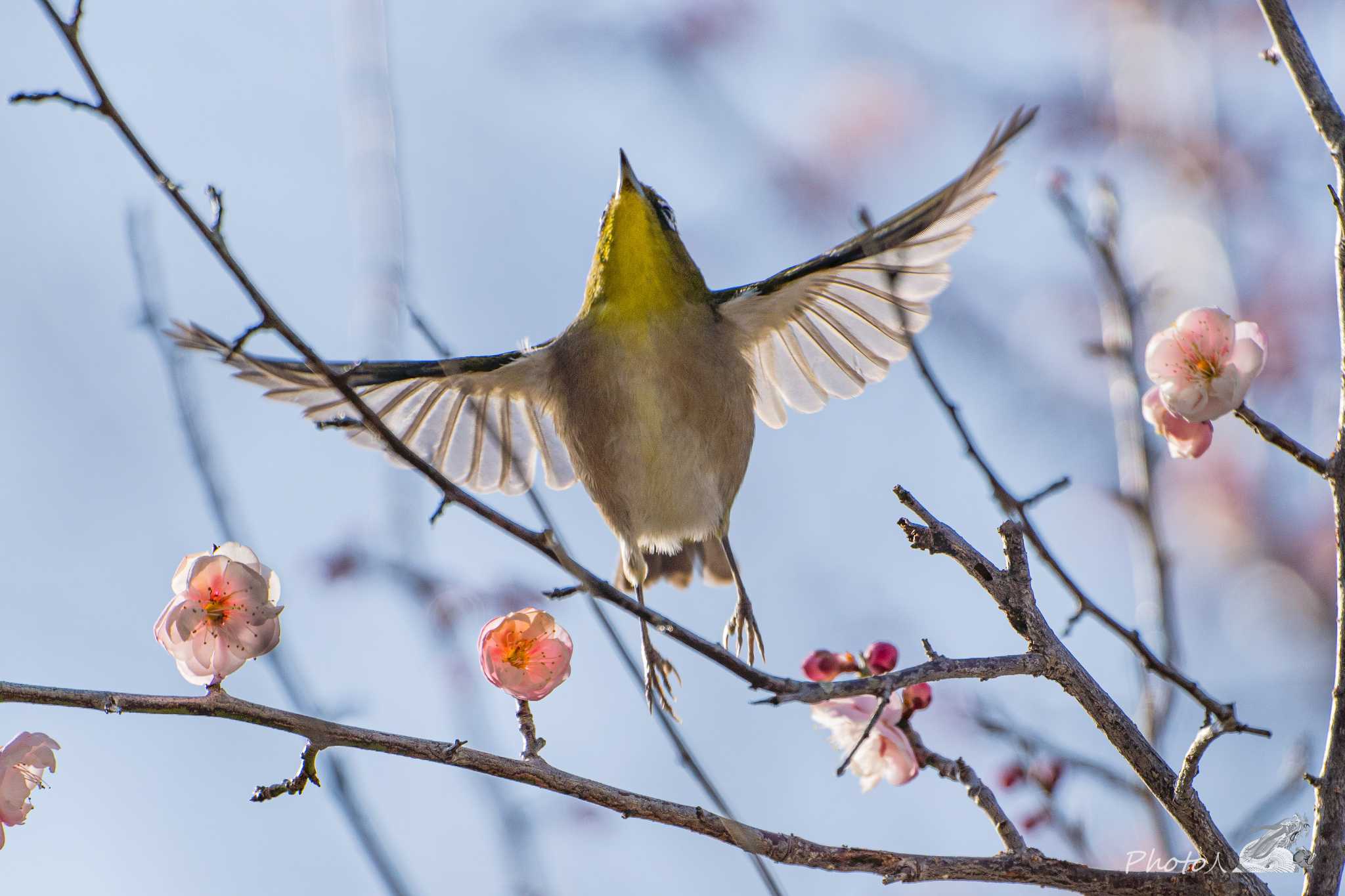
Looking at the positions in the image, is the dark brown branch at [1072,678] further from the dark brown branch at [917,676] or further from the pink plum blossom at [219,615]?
the pink plum blossom at [219,615]

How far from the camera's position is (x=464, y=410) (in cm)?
546

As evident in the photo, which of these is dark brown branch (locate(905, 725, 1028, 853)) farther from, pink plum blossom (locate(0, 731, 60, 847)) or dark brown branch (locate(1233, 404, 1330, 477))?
pink plum blossom (locate(0, 731, 60, 847))

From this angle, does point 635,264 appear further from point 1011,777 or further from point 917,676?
point 917,676

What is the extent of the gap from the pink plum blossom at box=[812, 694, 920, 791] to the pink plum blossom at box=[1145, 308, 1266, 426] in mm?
1124

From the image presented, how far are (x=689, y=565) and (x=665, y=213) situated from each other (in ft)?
5.65

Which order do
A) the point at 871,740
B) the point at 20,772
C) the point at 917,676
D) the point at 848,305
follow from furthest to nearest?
the point at 848,305, the point at 871,740, the point at 20,772, the point at 917,676

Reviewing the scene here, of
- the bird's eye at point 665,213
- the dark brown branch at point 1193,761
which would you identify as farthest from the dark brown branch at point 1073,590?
the bird's eye at point 665,213

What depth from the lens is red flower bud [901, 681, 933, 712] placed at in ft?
11.1

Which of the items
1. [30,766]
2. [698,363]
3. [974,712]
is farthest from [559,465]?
[30,766]

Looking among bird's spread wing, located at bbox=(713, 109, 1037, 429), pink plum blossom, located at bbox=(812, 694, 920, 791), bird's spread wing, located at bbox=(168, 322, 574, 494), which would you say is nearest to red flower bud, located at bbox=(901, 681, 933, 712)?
pink plum blossom, located at bbox=(812, 694, 920, 791)

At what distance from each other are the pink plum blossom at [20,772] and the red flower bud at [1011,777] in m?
2.95

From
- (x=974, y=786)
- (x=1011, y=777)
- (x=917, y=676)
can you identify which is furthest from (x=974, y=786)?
(x=1011, y=777)

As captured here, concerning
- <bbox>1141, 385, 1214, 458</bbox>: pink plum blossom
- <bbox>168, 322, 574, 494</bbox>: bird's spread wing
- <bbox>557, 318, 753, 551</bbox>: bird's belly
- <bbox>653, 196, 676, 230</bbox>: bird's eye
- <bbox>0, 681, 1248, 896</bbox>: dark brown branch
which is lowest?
<bbox>0, 681, 1248, 896</bbox>: dark brown branch

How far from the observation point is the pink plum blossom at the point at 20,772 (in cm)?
255
